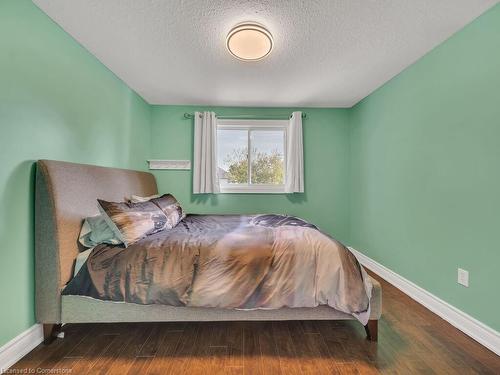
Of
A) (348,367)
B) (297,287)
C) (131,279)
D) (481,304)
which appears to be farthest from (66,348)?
(481,304)

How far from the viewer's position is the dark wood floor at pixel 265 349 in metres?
1.38

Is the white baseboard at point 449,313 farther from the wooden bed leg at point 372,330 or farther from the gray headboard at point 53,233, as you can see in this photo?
the gray headboard at point 53,233

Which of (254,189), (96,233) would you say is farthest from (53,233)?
(254,189)

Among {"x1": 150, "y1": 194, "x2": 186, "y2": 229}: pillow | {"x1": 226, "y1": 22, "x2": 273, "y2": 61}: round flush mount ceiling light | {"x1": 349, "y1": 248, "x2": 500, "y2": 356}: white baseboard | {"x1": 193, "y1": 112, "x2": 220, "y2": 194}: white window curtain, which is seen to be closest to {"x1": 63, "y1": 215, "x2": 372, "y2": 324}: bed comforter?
{"x1": 150, "y1": 194, "x2": 186, "y2": 229}: pillow

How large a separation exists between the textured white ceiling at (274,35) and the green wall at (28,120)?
218 millimetres

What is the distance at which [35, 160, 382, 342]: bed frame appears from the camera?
4.99 feet

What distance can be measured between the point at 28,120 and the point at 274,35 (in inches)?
76.6

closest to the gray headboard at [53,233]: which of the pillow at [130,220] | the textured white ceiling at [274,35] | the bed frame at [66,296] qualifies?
the bed frame at [66,296]

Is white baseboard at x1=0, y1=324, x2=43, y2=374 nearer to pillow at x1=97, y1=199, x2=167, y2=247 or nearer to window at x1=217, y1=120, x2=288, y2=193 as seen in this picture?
pillow at x1=97, y1=199, x2=167, y2=247

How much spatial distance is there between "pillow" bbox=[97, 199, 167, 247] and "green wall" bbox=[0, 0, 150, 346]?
1.55ft

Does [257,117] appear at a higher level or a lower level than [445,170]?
higher

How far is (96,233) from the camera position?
170 centimetres

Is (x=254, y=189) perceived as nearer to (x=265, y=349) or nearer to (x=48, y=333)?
(x=265, y=349)

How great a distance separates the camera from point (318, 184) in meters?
3.64
